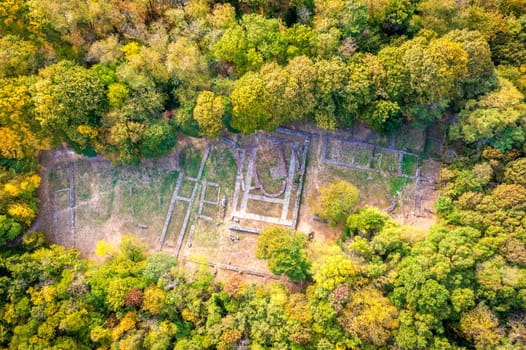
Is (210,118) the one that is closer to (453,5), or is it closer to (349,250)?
(349,250)

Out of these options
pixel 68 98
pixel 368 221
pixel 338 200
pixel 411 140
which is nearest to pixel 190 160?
pixel 68 98

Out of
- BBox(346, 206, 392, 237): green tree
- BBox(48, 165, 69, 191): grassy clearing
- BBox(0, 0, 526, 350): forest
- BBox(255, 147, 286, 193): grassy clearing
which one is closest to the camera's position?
BBox(0, 0, 526, 350): forest

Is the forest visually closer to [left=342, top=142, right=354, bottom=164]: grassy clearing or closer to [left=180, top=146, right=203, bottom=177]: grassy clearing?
[left=180, top=146, right=203, bottom=177]: grassy clearing

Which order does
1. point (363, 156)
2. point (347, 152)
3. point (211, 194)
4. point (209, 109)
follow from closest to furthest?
1. point (209, 109)
2. point (363, 156)
3. point (347, 152)
4. point (211, 194)

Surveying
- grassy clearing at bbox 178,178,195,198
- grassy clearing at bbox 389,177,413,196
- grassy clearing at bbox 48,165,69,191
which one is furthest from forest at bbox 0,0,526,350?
grassy clearing at bbox 178,178,195,198

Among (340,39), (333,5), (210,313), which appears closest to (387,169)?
(340,39)

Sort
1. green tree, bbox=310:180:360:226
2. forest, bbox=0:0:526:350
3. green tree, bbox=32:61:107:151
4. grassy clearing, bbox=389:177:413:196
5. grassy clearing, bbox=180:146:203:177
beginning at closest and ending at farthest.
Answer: forest, bbox=0:0:526:350
green tree, bbox=32:61:107:151
green tree, bbox=310:180:360:226
grassy clearing, bbox=389:177:413:196
grassy clearing, bbox=180:146:203:177

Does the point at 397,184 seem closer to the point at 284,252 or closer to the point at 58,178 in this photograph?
the point at 284,252

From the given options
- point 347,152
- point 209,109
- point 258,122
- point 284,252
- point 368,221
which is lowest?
point 284,252

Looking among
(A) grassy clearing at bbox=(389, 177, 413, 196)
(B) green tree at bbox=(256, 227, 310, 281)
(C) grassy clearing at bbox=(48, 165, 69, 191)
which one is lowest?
(B) green tree at bbox=(256, 227, 310, 281)

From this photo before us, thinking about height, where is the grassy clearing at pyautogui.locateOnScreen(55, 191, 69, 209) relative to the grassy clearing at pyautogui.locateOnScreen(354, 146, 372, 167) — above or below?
below
